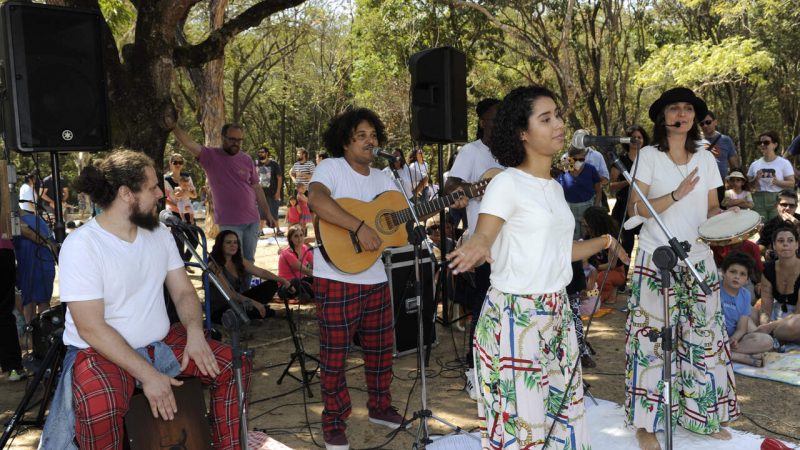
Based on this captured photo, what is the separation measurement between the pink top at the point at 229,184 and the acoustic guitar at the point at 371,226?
3.00 meters

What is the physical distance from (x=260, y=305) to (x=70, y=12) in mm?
3357

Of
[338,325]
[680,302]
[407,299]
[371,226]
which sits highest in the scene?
[371,226]

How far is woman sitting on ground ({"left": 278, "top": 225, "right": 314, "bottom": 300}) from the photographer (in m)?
Answer: 7.76

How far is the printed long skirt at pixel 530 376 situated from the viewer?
2.60 metres

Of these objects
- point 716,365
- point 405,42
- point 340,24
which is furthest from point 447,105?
point 340,24

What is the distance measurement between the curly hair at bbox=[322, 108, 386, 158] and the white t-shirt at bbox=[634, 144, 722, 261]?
60.8 inches

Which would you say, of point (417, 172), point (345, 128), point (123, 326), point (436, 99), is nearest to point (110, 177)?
point (123, 326)

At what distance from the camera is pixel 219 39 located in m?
6.01

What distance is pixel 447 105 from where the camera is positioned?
229 inches

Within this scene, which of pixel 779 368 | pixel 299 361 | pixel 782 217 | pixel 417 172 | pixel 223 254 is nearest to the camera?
pixel 779 368

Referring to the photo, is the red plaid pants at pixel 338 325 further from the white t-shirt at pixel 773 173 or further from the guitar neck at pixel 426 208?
the white t-shirt at pixel 773 173

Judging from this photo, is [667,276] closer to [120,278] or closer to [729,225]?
[729,225]

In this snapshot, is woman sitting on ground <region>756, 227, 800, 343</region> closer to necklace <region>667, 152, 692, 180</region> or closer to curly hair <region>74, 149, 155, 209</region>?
necklace <region>667, 152, 692, 180</region>

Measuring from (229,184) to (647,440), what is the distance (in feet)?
15.3
